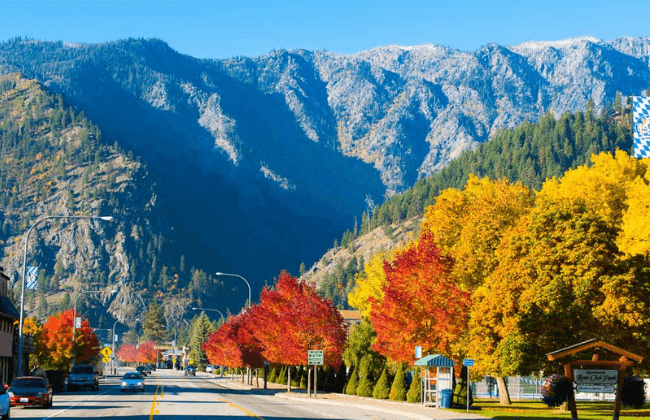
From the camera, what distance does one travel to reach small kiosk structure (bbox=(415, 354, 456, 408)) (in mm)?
49000

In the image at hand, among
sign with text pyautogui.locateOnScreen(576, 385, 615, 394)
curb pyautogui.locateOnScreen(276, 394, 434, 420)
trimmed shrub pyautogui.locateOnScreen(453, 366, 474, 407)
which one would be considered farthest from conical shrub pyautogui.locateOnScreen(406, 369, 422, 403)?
sign with text pyautogui.locateOnScreen(576, 385, 615, 394)

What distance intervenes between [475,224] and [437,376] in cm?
1465

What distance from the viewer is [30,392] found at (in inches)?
1795

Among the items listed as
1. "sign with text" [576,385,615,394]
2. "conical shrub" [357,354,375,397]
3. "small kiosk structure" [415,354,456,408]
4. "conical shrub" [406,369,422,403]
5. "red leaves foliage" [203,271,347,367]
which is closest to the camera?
"sign with text" [576,385,615,394]

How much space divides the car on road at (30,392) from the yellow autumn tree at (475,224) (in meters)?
27.6

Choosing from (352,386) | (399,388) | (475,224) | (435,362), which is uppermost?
(475,224)

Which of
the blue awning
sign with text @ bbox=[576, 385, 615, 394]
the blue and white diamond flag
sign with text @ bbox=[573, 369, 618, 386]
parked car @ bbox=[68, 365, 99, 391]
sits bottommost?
parked car @ bbox=[68, 365, 99, 391]

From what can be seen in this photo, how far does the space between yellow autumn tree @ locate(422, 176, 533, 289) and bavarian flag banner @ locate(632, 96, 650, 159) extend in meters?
17.8

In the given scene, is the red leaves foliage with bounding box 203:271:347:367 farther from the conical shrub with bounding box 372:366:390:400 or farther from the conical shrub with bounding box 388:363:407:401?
the conical shrub with bounding box 388:363:407:401

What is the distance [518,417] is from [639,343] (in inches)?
420

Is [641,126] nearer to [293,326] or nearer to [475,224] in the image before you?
[475,224]

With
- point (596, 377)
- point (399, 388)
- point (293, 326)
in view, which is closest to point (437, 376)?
point (399, 388)

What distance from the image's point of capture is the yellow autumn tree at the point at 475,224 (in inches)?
2349

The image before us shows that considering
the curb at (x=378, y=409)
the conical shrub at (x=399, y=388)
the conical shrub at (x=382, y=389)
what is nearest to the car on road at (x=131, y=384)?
the curb at (x=378, y=409)
